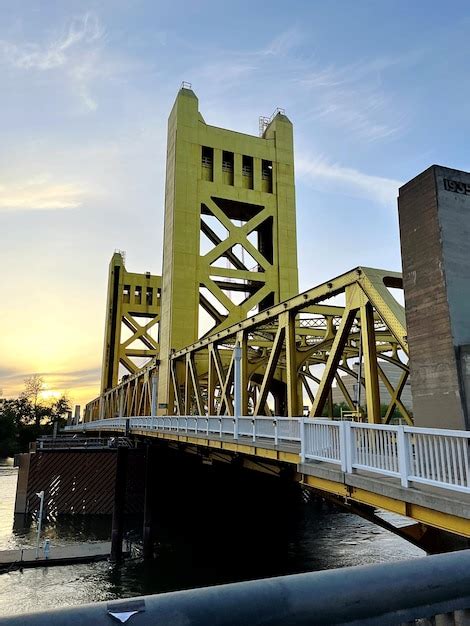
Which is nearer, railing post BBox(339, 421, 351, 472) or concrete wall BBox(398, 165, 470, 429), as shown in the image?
railing post BBox(339, 421, 351, 472)

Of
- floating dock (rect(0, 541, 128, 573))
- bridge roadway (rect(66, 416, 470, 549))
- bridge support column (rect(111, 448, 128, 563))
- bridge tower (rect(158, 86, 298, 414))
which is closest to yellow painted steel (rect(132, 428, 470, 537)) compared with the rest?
bridge roadway (rect(66, 416, 470, 549))

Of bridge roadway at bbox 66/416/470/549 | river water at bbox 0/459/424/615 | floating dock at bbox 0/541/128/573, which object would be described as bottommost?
river water at bbox 0/459/424/615

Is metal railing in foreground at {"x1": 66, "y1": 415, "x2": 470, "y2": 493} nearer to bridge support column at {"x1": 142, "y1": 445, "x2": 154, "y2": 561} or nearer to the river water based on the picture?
the river water

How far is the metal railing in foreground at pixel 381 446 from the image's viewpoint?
20.2ft

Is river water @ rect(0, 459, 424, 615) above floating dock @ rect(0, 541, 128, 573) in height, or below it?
below

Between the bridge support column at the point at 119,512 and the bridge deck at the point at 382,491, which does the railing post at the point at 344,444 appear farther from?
the bridge support column at the point at 119,512

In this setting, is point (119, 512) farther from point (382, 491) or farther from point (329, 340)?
point (382, 491)

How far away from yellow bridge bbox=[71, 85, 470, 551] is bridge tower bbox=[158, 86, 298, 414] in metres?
0.11

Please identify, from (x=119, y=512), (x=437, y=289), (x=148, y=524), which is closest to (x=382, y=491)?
(x=437, y=289)

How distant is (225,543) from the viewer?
25.1 m

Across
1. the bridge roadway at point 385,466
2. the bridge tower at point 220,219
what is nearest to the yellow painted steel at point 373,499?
the bridge roadway at point 385,466

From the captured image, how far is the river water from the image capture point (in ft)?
58.0

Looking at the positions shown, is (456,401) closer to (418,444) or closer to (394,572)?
(418,444)

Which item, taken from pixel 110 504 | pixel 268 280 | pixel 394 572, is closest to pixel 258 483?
pixel 110 504
